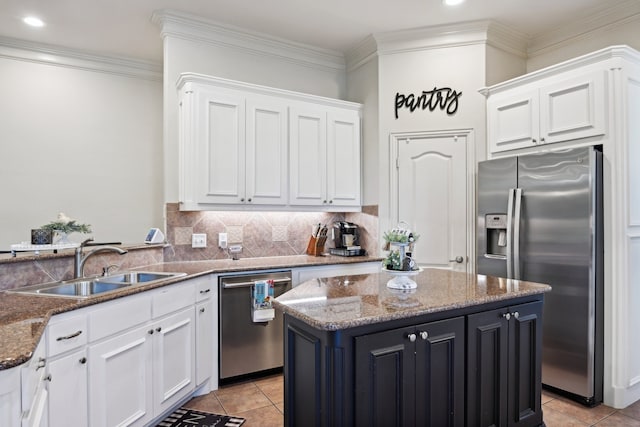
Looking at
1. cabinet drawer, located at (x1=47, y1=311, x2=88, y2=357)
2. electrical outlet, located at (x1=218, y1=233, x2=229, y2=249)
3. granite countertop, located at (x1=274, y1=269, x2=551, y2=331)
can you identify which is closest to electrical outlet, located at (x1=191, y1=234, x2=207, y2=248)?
electrical outlet, located at (x1=218, y1=233, x2=229, y2=249)

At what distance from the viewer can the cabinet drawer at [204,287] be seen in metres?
2.80

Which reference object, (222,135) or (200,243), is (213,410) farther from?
(222,135)

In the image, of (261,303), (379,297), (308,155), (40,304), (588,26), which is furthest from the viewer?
(308,155)

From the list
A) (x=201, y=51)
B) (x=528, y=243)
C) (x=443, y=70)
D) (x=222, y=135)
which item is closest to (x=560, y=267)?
(x=528, y=243)

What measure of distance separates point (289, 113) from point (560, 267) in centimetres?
261

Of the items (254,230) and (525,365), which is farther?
(254,230)

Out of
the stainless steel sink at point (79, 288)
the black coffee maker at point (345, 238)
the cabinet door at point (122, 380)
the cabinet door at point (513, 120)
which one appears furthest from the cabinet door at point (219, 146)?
the cabinet door at point (513, 120)

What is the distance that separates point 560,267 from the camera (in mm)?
2832

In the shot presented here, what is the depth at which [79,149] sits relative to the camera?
4.12m

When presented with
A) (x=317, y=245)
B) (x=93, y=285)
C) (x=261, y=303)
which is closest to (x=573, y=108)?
(x=317, y=245)

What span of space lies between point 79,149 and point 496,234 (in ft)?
13.8

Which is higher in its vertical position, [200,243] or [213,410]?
[200,243]

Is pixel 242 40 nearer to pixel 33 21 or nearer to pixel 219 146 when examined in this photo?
pixel 219 146

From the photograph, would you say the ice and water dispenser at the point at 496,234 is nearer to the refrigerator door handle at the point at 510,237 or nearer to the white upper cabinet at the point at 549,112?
the refrigerator door handle at the point at 510,237
